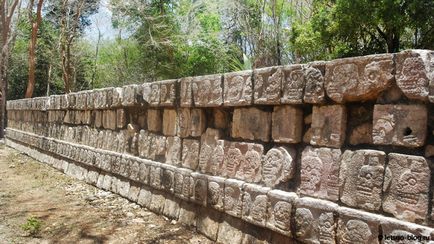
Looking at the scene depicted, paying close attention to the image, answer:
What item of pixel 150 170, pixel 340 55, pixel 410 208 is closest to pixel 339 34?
pixel 340 55

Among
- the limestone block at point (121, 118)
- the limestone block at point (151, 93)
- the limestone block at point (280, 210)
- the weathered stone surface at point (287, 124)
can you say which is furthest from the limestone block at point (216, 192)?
the limestone block at point (121, 118)

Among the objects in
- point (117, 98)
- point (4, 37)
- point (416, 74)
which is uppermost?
point (4, 37)

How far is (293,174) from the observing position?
9.52ft

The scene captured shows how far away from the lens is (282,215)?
2.90 metres

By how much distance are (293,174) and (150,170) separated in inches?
87.8

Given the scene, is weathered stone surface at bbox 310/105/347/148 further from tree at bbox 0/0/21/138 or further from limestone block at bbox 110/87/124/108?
tree at bbox 0/0/21/138

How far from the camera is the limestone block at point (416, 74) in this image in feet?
6.93

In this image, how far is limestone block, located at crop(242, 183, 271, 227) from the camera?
3055 millimetres

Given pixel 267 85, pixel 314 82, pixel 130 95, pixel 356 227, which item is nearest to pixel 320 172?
pixel 356 227

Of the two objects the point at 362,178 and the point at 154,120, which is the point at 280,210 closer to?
the point at 362,178

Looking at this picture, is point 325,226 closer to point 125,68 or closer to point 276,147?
point 276,147

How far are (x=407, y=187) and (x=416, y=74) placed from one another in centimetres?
60

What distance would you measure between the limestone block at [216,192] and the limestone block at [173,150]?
0.69 m

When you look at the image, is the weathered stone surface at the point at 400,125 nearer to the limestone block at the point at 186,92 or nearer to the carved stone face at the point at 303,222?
the carved stone face at the point at 303,222
